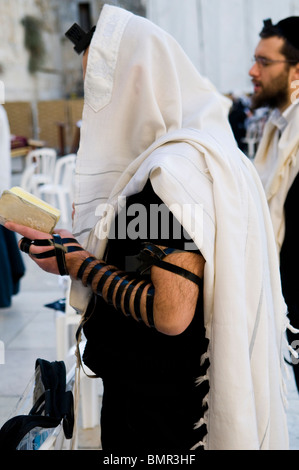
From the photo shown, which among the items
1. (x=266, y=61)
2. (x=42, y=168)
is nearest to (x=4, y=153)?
(x=266, y=61)

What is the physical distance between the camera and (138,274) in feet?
4.12

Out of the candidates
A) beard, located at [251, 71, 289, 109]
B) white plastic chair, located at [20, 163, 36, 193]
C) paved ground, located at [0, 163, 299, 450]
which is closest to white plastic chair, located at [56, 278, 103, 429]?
paved ground, located at [0, 163, 299, 450]

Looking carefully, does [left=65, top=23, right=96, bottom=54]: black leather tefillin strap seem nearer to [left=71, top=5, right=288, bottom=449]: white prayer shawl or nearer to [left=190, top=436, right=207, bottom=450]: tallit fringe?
[left=71, top=5, right=288, bottom=449]: white prayer shawl

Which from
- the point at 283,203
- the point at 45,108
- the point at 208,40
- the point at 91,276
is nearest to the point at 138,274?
the point at 91,276

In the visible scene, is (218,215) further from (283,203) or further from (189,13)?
(189,13)

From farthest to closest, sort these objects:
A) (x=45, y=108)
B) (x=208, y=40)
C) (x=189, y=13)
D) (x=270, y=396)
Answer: (x=45, y=108) → (x=208, y=40) → (x=189, y=13) → (x=270, y=396)

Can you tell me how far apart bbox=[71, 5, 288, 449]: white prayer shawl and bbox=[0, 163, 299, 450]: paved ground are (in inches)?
43.1

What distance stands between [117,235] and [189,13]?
14.6 ft

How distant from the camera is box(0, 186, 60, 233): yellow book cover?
1.25 m

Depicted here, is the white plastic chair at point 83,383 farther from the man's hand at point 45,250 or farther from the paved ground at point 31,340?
the man's hand at point 45,250

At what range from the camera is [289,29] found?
2.49 m

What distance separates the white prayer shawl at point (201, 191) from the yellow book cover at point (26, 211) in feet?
0.44

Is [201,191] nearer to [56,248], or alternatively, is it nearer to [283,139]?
[56,248]

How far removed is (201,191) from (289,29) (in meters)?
1.69
